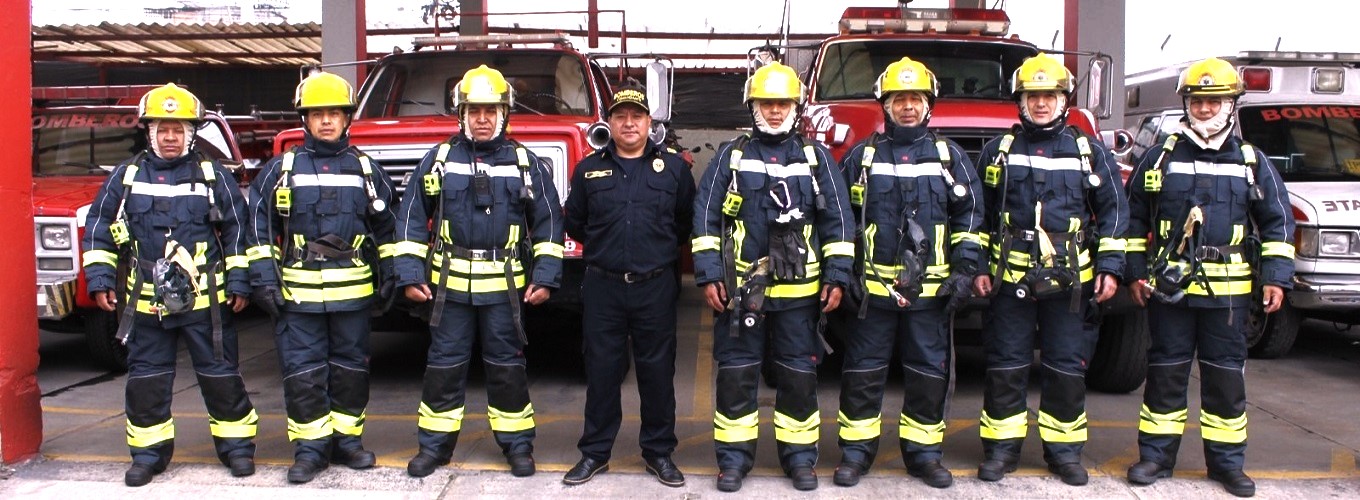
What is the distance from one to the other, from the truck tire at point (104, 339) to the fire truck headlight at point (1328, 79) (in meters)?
8.60

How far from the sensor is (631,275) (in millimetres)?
5023

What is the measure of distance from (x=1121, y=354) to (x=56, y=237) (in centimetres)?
632

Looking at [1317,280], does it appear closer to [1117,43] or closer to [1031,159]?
[1117,43]

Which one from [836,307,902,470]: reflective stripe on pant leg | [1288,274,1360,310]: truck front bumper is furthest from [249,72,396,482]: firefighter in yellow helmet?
[1288,274,1360,310]: truck front bumper

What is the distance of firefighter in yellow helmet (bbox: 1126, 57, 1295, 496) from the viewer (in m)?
5.00

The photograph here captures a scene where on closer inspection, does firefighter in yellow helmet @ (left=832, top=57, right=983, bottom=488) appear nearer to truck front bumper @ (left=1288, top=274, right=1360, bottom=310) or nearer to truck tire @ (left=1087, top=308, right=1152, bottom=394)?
truck tire @ (left=1087, top=308, right=1152, bottom=394)

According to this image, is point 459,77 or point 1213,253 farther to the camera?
point 459,77

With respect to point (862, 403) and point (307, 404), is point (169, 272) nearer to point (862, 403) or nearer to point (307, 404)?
point (307, 404)

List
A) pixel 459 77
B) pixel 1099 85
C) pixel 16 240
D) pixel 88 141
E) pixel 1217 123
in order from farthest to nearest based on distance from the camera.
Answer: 1. pixel 88 141
2. pixel 459 77
3. pixel 1099 85
4. pixel 16 240
5. pixel 1217 123

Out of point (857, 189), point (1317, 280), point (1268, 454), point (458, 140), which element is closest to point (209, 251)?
point (458, 140)

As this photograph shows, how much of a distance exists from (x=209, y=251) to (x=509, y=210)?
1.32 m

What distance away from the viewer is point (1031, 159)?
201 inches

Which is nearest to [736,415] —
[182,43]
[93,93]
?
[93,93]

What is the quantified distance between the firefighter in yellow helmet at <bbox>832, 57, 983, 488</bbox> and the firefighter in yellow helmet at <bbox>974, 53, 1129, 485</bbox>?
177mm
